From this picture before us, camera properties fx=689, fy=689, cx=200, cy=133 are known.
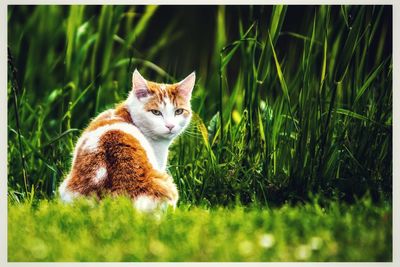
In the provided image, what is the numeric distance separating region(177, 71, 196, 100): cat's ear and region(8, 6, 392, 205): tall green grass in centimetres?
24

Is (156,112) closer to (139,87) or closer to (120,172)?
(139,87)

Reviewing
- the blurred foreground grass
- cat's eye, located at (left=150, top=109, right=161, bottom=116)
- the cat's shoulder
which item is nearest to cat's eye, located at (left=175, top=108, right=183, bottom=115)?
cat's eye, located at (left=150, top=109, right=161, bottom=116)

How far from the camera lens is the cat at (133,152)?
3.50 metres

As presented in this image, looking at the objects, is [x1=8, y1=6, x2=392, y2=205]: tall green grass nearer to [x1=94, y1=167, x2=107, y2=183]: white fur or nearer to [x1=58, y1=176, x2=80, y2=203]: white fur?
[x1=58, y1=176, x2=80, y2=203]: white fur

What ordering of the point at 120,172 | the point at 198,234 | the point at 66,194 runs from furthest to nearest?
the point at 66,194 < the point at 120,172 < the point at 198,234

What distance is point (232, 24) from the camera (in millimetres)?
5777

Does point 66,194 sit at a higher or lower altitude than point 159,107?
lower

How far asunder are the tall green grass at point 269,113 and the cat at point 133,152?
1.15 ft

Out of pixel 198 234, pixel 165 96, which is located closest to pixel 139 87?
pixel 165 96

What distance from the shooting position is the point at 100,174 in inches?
137

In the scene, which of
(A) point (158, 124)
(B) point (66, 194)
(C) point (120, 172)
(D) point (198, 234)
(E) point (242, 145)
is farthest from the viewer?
(E) point (242, 145)

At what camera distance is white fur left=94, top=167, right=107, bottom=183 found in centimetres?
349

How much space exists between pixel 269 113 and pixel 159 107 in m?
0.77

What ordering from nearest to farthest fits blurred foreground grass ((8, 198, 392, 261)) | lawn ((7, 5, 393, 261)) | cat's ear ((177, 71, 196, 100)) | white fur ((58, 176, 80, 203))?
blurred foreground grass ((8, 198, 392, 261))
lawn ((7, 5, 393, 261))
white fur ((58, 176, 80, 203))
cat's ear ((177, 71, 196, 100))
